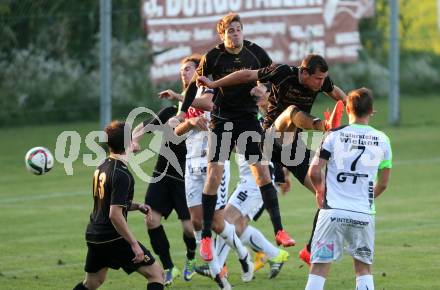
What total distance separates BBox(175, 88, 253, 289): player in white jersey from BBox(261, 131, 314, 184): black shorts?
681 mm

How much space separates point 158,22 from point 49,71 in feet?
12.9

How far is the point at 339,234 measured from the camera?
10.9 metres

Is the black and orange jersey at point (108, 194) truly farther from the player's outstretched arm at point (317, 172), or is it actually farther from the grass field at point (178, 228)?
the grass field at point (178, 228)

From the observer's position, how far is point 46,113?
32.7 metres

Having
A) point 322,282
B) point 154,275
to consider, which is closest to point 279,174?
point 154,275

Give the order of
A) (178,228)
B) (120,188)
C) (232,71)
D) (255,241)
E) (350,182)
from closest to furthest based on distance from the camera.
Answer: (350,182) → (120,188) → (232,71) → (255,241) → (178,228)

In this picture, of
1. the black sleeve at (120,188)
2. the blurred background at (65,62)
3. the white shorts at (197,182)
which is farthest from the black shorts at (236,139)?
the blurred background at (65,62)

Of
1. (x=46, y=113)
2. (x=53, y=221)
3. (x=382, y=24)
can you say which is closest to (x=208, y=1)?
(x=46, y=113)

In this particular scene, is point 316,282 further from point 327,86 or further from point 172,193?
point 172,193

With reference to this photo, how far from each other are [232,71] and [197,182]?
1553 millimetres

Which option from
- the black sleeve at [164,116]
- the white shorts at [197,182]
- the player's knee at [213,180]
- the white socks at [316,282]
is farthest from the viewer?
the black sleeve at [164,116]

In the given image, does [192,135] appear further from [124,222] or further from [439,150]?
[439,150]

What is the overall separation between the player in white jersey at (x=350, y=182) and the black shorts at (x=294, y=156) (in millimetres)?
2518

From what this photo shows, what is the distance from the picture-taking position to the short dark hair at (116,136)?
1106 centimetres
